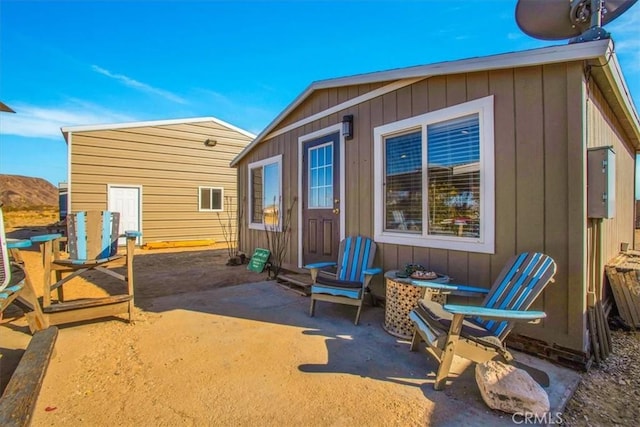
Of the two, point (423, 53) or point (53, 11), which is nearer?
point (53, 11)

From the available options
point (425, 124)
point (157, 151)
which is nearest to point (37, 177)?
point (157, 151)

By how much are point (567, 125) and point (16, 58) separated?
9.09 m

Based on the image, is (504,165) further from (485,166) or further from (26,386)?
(26,386)

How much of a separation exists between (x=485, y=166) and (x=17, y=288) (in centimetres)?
386

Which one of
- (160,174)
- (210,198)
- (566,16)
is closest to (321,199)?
(566,16)

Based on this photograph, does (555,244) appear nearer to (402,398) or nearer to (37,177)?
(402,398)

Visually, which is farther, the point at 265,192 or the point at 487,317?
the point at 265,192

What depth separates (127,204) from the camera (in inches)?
367

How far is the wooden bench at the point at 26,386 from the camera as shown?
1.33 metres

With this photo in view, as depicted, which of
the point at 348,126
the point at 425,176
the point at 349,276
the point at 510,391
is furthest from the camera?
the point at 348,126

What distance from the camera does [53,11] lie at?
513cm

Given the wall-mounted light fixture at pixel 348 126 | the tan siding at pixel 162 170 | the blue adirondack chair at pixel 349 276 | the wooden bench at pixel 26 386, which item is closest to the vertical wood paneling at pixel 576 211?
the blue adirondack chair at pixel 349 276

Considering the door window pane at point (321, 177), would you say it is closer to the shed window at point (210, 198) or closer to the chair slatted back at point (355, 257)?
the chair slatted back at point (355, 257)

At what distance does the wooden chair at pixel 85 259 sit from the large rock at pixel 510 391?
3229mm
